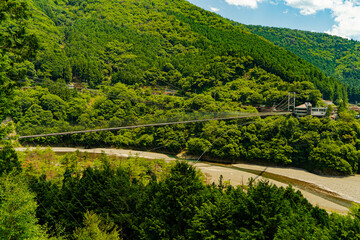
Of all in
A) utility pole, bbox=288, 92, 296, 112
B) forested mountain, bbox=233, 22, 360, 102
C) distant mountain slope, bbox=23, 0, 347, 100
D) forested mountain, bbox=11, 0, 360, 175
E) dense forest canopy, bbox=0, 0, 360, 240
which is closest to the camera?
dense forest canopy, bbox=0, 0, 360, 240

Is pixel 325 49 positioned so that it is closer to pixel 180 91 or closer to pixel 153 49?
pixel 153 49

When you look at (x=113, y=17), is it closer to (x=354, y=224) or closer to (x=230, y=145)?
(x=230, y=145)

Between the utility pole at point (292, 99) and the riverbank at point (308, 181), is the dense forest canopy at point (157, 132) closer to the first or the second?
the utility pole at point (292, 99)

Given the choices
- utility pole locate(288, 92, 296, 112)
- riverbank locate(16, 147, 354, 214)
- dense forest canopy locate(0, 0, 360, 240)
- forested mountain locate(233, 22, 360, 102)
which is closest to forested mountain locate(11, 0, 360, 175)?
dense forest canopy locate(0, 0, 360, 240)

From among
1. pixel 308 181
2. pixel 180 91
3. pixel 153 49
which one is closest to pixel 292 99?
pixel 308 181

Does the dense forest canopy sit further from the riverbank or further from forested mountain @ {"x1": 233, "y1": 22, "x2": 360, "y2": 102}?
forested mountain @ {"x1": 233, "y1": 22, "x2": 360, "y2": 102}

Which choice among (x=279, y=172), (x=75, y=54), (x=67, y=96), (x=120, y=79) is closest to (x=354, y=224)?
(x=279, y=172)
